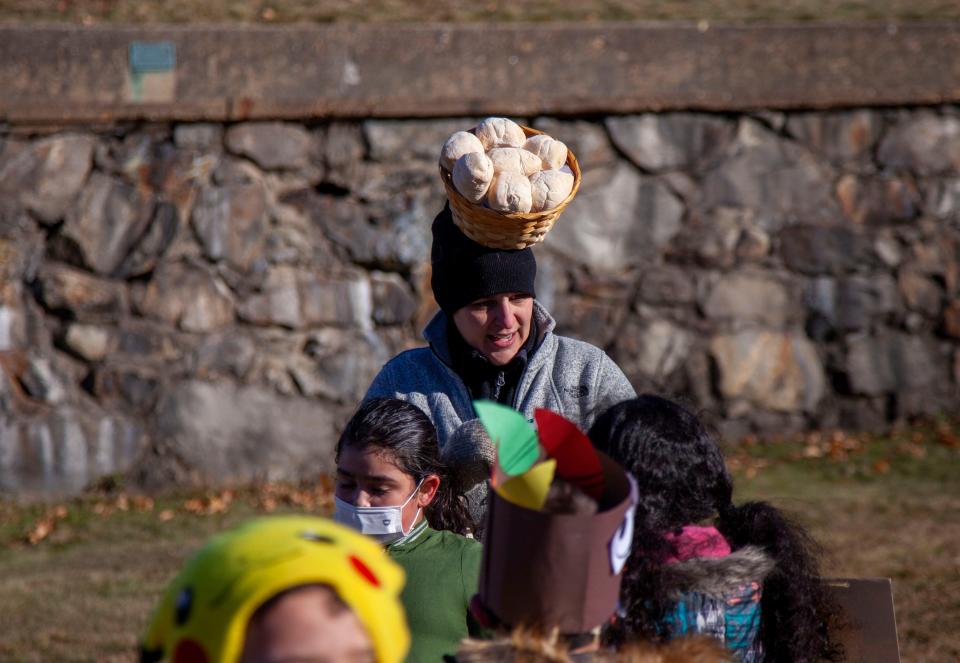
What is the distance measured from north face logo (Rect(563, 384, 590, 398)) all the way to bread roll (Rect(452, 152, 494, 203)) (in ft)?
1.77

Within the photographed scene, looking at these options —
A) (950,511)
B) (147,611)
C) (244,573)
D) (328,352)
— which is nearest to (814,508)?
(950,511)

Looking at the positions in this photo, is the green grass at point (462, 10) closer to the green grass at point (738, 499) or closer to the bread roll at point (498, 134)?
the green grass at point (738, 499)

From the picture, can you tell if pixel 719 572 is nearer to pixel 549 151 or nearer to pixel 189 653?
pixel 189 653

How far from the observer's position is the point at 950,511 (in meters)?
6.14

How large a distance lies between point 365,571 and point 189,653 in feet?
0.78

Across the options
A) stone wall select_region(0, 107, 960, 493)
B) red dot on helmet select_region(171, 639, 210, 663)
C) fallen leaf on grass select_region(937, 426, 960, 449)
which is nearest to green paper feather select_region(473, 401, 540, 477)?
red dot on helmet select_region(171, 639, 210, 663)

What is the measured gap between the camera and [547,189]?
298cm

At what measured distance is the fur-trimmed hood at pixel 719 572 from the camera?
2125 mm

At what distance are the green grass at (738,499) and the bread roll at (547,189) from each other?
1.84 m

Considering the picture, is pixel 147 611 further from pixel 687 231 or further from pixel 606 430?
pixel 687 231

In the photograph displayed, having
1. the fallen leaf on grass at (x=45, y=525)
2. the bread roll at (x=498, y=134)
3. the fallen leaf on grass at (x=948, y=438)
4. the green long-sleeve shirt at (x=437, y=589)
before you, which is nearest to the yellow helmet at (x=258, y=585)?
the green long-sleeve shirt at (x=437, y=589)

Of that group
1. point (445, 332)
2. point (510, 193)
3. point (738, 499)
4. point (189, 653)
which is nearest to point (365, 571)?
point (189, 653)

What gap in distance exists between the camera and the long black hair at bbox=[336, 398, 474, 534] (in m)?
2.87

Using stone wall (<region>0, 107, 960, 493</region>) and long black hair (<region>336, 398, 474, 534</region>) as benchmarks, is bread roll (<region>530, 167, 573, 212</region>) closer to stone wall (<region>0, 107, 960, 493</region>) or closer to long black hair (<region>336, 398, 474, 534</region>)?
long black hair (<region>336, 398, 474, 534</region>)
